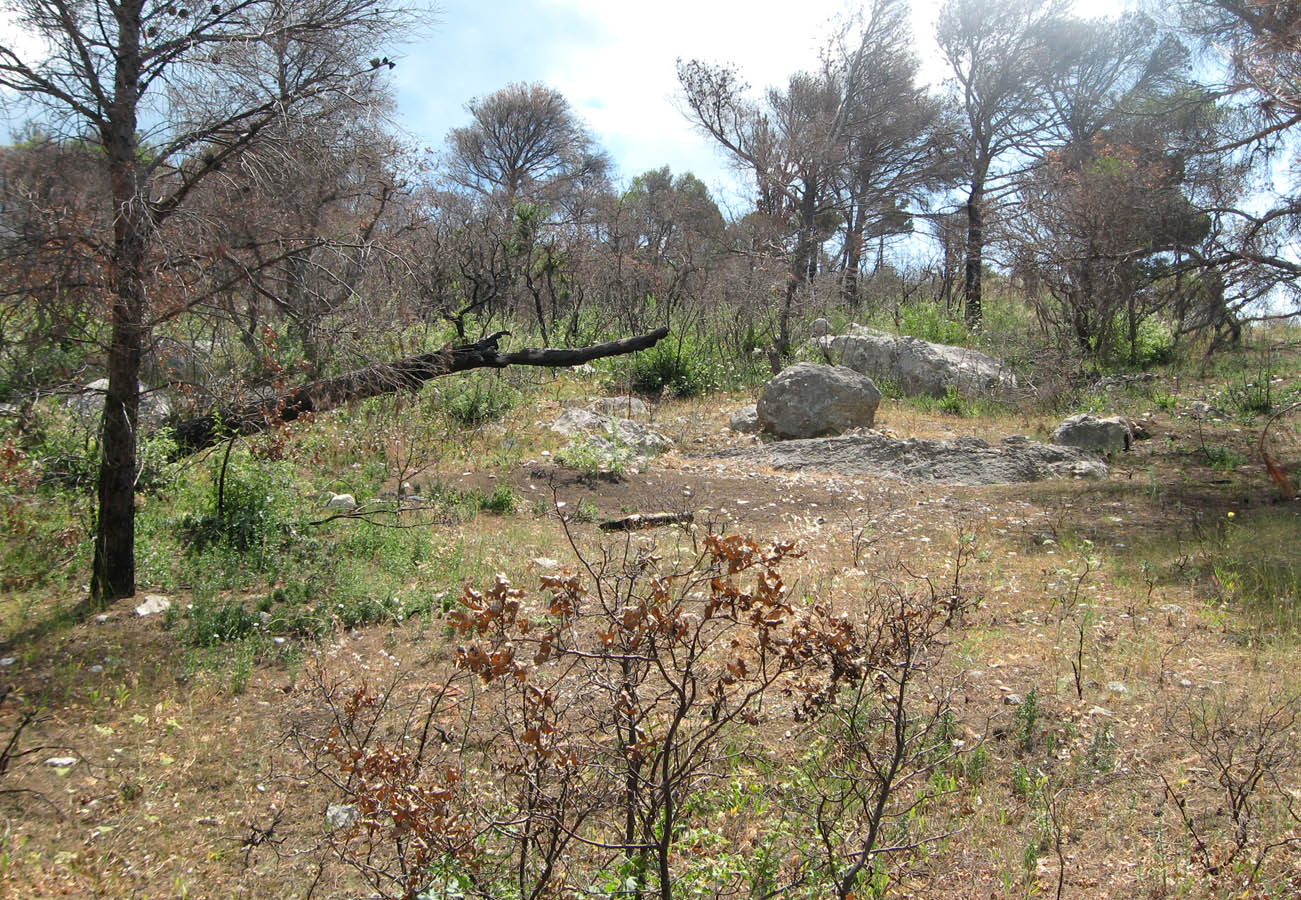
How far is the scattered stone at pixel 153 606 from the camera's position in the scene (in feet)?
16.0

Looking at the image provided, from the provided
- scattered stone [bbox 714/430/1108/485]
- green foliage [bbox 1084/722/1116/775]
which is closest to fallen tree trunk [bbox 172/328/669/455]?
scattered stone [bbox 714/430/1108/485]

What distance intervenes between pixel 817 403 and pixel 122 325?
851cm

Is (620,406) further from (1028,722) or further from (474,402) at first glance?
(1028,722)

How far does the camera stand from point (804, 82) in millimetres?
22000

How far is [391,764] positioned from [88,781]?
1.90 m

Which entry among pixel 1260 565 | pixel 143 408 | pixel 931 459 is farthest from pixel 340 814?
pixel 931 459

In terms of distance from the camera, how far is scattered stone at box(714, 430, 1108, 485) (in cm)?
914

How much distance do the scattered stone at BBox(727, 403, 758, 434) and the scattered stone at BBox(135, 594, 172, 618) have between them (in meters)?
8.11

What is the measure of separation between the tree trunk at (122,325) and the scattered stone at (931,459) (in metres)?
6.66

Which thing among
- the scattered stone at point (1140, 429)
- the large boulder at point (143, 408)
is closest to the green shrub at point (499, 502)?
the large boulder at point (143, 408)

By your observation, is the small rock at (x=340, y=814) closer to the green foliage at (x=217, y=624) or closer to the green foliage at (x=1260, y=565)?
the green foliage at (x=217, y=624)

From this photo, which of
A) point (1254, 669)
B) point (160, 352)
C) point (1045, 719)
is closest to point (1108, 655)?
point (1254, 669)

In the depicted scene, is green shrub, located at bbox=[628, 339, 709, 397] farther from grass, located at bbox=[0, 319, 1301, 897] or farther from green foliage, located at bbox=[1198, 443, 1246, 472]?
green foliage, located at bbox=[1198, 443, 1246, 472]

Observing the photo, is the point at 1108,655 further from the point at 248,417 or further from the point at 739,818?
the point at 248,417
